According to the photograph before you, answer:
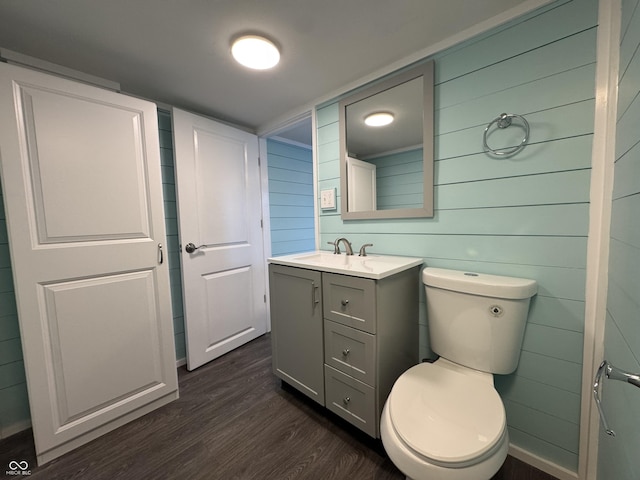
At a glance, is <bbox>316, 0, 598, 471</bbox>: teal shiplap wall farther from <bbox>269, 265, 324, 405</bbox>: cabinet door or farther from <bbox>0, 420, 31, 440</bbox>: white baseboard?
<bbox>0, 420, 31, 440</bbox>: white baseboard

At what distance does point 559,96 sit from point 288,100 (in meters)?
1.61

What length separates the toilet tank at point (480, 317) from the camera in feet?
3.55

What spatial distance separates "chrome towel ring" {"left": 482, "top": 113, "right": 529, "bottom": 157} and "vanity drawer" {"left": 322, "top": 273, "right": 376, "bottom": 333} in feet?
2.83

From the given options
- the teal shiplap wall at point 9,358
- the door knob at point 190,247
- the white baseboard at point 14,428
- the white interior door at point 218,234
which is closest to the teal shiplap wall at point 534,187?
the white interior door at point 218,234

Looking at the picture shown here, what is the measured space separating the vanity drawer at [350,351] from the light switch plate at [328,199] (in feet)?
2.96

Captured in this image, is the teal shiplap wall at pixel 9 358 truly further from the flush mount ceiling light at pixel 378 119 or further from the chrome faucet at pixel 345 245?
the flush mount ceiling light at pixel 378 119

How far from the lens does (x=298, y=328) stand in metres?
1.57

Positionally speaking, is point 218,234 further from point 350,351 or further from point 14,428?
point 14,428

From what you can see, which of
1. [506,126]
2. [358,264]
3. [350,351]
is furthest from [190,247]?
[506,126]

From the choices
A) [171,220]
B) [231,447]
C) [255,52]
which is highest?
[255,52]

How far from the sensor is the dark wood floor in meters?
1.20

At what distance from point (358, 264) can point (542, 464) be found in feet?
4.07

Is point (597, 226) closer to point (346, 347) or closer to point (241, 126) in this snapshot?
point (346, 347)

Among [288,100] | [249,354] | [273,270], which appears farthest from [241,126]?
[249,354]
